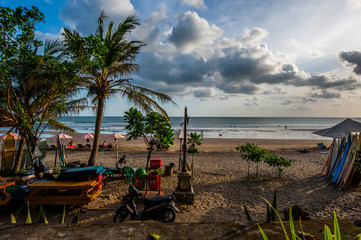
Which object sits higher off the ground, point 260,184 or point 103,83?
point 103,83

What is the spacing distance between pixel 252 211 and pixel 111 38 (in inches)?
366

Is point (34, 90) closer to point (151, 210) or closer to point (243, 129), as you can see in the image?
point (151, 210)

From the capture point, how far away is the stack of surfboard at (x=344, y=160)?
278 inches

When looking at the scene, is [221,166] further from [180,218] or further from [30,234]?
[30,234]

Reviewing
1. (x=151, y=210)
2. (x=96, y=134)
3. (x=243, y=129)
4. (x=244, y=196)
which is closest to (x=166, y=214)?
(x=151, y=210)

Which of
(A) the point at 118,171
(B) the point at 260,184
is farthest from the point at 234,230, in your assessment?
(A) the point at 118,171

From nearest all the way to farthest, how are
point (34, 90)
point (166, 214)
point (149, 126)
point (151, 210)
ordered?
point (151, 210), point (166, 214), point (149, 126), point (34, 90)

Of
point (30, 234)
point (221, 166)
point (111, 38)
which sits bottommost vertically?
point (221, 166)

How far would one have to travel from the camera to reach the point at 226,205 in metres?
5.81

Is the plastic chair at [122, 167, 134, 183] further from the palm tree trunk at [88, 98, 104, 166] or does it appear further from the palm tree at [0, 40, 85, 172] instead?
the palm tree at [0, 40, 85, 172]

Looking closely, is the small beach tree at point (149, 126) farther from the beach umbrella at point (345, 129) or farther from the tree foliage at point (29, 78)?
the beach umbrella at point (345, 129)

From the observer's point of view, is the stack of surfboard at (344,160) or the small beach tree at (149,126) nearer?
the stack of surfboard at (344,160)

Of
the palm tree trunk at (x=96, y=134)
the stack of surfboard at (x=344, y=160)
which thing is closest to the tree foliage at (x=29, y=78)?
the palm tree trunk at (x=96, y=134)

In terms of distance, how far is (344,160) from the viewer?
7645 millimetres
